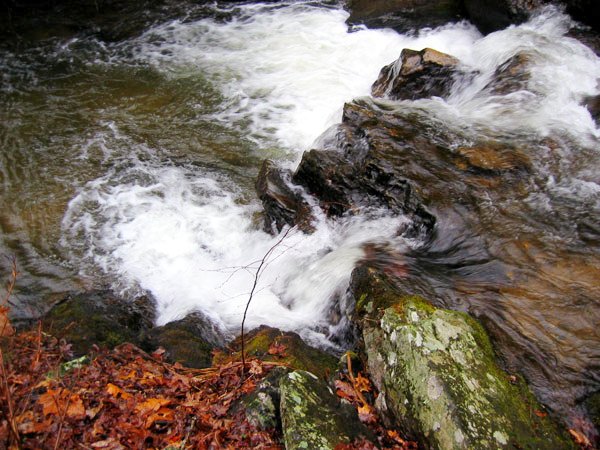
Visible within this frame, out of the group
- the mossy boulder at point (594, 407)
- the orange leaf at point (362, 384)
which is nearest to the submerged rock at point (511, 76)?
the mossy boulder at point (594, 407)

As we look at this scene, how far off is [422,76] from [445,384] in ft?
25.6

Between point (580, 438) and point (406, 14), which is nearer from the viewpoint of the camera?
point (580, 438)

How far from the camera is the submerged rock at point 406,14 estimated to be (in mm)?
13273

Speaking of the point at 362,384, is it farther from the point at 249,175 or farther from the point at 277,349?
the point at 249,175

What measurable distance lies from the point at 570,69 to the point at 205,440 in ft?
31.4

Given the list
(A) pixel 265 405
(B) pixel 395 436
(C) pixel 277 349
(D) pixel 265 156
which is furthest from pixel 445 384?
(D) pixel 265 156

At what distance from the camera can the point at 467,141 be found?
7520 millimetres

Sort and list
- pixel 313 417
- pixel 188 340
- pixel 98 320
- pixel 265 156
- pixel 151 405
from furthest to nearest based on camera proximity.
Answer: pixel 265 156
pixel 98 320
pixel 188 340
pixel 151 405
pixel 313 417

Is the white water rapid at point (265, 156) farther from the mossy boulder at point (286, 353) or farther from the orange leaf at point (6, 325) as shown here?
the orange leaf at point (6, 325)

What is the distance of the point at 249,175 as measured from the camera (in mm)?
9141

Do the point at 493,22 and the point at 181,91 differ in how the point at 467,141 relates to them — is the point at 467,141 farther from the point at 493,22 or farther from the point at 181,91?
the point at 181,91

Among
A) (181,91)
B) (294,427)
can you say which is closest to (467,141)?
(294,427)

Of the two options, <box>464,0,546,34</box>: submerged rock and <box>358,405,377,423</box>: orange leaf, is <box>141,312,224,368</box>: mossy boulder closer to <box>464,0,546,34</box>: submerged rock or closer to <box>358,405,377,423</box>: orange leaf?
<box>358,405,377,423</box>: orange leaf

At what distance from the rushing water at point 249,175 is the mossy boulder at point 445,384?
67 centimetres
